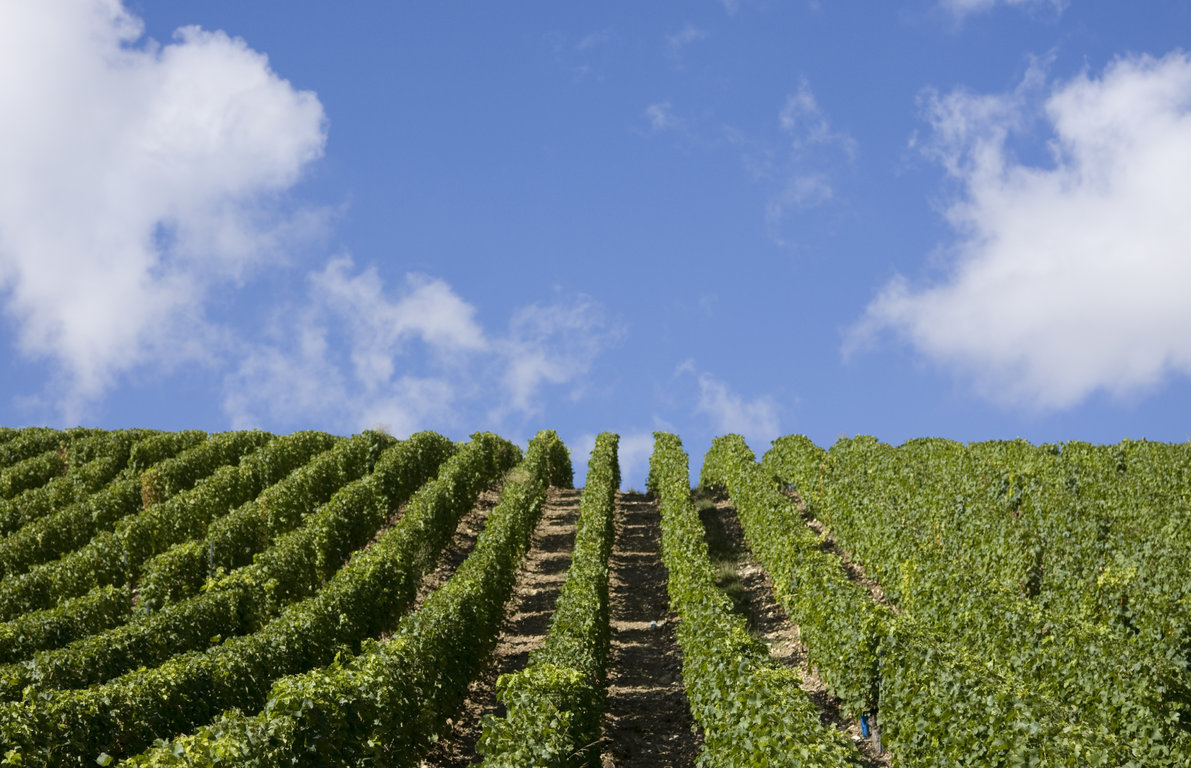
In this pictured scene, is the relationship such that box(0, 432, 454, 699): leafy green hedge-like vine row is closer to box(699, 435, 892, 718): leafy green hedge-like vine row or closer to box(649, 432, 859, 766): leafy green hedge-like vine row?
box(649, 432, 859, 766): leafy green hedge-like vine row

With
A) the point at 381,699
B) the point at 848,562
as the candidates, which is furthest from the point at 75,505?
the point at 848,562

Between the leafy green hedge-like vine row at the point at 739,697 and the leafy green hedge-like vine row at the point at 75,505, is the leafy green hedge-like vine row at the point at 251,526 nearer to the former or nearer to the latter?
the leafy green hedge-like vine row at the point at 75,505

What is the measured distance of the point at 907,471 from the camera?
91.7 feet

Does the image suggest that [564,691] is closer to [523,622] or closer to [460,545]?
[523,622]

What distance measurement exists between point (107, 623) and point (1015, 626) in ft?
62.6

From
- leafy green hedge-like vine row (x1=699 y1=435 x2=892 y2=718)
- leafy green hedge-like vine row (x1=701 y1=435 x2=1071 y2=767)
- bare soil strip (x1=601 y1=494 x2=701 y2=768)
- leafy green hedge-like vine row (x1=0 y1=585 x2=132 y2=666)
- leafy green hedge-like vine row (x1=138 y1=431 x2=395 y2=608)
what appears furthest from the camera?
leafy green hedge-like vine row (x1=138 y1=431 x2=395 y2=608)

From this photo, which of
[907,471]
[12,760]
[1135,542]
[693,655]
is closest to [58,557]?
[12,760]

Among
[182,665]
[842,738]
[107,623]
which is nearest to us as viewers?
[842,738]

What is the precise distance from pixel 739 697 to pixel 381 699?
15.3ft

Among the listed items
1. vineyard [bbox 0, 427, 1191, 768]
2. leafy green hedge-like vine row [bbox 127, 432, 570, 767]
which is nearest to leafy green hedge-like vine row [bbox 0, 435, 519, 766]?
vineyard [bbox 0, 427, 1191, 768]

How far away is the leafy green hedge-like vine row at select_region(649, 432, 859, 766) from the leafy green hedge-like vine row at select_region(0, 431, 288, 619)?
53.9 ft

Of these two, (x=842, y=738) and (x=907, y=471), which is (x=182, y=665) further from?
(x=907, y=471)

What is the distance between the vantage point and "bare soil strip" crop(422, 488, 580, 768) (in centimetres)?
1520

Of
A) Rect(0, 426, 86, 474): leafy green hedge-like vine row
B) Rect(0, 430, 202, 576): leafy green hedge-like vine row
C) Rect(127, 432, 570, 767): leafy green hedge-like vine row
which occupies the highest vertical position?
Rect(0, 426, 86, 474): leafy green hedge-like vine row
